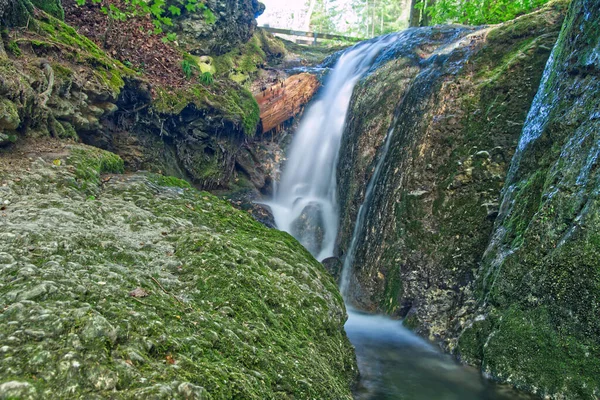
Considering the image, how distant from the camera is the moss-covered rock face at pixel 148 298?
1.70 meters

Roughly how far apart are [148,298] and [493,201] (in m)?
5.25

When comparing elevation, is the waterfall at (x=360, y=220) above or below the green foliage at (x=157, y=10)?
below

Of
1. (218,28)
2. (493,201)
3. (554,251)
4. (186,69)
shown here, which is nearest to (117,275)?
(554,251)

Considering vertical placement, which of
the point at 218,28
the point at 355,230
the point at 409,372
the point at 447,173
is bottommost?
the point at 409,372

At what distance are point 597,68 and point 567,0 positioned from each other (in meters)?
3.48

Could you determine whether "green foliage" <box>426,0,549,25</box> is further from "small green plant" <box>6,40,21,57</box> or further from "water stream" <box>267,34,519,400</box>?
"small green plant" <box>6,40,21,57</box>

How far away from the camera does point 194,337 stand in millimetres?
2166

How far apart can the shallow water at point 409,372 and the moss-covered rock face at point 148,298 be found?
→ 736 millimetres

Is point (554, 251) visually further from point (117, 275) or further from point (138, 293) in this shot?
point (117, 275)

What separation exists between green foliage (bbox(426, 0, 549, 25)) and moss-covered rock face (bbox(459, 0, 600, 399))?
5.78 metres

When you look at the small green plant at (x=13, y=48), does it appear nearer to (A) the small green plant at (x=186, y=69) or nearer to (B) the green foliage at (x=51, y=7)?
(B) the green foliage at (x=51, y=7)

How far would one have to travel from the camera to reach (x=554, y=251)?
4020mm

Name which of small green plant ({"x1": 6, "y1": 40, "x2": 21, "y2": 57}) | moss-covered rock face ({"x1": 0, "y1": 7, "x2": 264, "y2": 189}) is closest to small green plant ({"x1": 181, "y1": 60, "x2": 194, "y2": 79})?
moss-covered rock face ({"x1": 0, "y1": 7, "x2": 264, "y2": 189})

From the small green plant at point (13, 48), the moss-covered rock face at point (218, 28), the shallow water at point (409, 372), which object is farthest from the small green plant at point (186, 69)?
the shallow water at point (409, 372)
